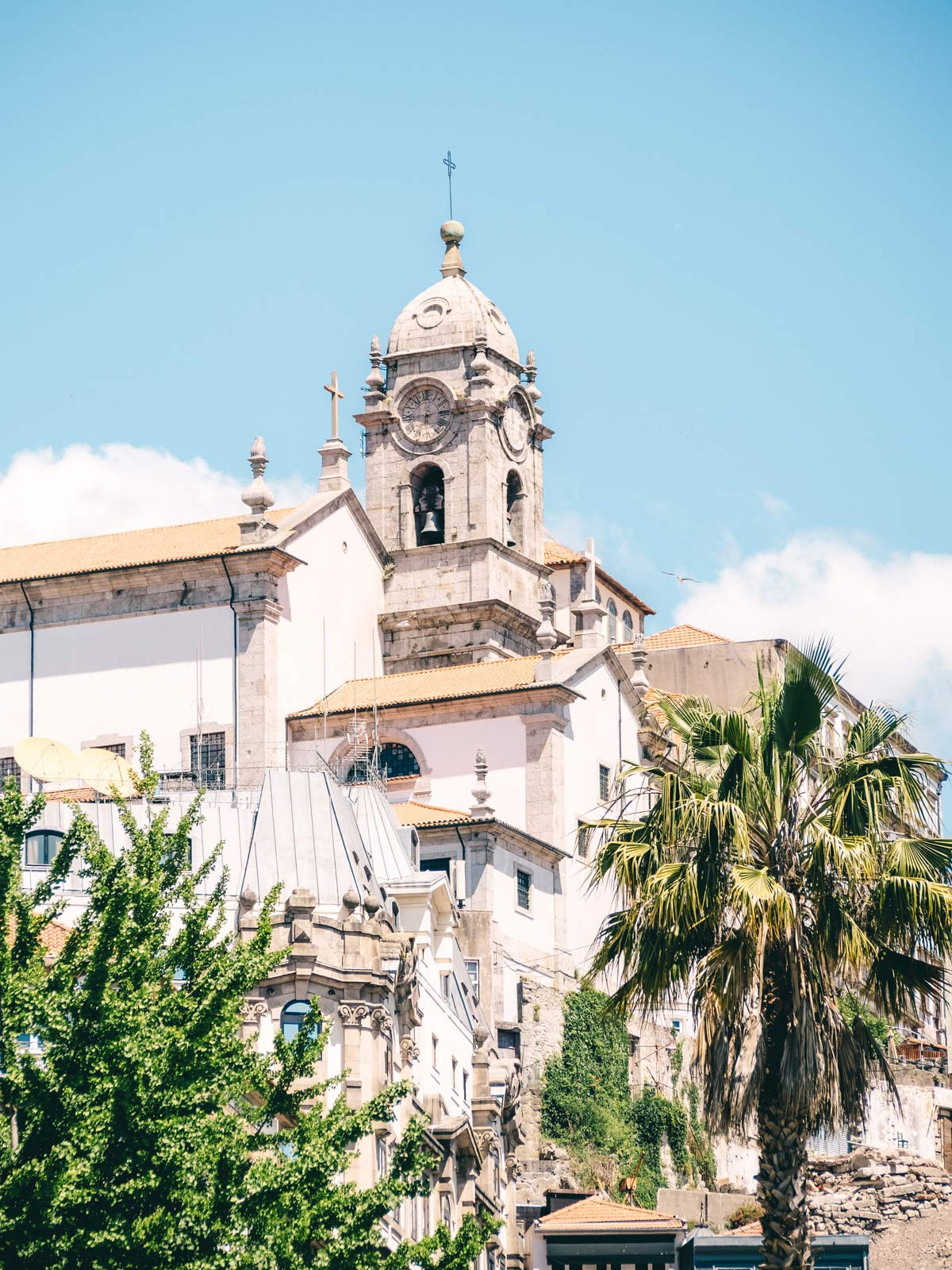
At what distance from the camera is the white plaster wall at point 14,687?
76.6 meters

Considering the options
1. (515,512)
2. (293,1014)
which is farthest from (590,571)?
(293,1014)

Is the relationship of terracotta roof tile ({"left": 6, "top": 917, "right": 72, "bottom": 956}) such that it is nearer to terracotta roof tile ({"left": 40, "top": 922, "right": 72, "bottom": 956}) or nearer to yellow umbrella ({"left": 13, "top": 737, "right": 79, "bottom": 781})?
terracotta roof tile ({"left": 40, "top": 922, "right": 72, "bottom": 956})

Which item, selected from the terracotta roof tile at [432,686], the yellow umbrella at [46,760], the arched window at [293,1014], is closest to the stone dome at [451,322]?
the terracotta roof tile at [432,686]

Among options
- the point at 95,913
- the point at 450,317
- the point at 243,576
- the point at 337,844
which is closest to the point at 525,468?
the point at 450,317

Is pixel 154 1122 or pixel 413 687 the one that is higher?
pixel 413 687

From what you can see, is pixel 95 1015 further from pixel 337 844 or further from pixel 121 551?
pixel 121 551

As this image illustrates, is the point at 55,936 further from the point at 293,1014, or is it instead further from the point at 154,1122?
the point at 154,1122

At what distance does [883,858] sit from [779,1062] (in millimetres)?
2586

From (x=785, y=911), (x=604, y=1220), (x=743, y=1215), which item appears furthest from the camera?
(x=743, y=1215)

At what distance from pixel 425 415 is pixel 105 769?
21173mm

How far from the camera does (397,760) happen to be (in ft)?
242

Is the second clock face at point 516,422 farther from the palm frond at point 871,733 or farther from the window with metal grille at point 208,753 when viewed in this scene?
the palm frond at point 871,733

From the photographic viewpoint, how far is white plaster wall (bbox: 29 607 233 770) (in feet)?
246

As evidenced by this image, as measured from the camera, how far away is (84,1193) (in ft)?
100
